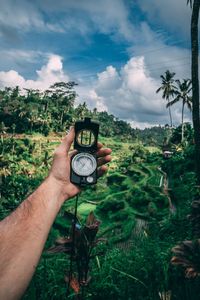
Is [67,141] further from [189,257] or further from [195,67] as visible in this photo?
[195,67]

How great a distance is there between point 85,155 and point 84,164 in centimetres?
7

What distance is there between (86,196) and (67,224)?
8.83 metres

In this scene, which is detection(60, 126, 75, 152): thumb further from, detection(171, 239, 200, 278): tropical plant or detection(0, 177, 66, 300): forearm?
detection(171, 239, 200, 278): tropical plant

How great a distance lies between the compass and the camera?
2234mm

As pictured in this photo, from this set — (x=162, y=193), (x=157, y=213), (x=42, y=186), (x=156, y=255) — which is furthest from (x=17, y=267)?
(x=162, y=193)

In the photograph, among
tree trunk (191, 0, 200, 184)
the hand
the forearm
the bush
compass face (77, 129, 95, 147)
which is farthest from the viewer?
the bush

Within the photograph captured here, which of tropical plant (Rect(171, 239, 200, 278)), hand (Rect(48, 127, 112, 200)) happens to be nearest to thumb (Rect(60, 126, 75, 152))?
hand (Rect(48, 127, 112, 200))

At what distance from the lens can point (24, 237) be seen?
1767 millimetres

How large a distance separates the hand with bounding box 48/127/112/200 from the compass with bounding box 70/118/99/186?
38 mm

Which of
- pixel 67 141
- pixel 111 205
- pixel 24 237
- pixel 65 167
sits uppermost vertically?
pixel 67 141

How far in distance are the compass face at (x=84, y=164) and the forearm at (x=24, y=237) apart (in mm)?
210

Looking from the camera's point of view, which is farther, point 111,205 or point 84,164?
point 111,205

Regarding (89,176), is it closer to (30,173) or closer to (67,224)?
(67,224)

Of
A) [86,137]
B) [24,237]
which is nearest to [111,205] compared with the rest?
[86,137]
